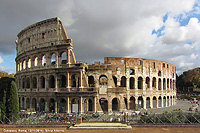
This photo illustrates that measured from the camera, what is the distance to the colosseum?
88.1 feet

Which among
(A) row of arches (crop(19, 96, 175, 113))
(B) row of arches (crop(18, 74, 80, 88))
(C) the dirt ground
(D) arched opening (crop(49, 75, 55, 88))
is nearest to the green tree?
(C) the dirt ground

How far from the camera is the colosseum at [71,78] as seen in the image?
88.1ft

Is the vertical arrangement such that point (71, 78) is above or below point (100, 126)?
above

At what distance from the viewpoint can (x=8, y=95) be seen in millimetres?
18969

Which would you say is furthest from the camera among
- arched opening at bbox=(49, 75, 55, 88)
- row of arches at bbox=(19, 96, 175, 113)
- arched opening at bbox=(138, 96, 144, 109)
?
arched opening at bbox=(138, 96, 144, 109)

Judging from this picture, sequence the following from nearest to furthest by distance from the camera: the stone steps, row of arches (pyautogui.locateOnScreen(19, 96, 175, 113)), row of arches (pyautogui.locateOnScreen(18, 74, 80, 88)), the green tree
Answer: the stone steps, the green tree, row of arches (pyautogui.locateOnScreen(19, 96, 175, 113)), row of arches (pyautogui.locateOnScreen(18, 74, 80, 88))

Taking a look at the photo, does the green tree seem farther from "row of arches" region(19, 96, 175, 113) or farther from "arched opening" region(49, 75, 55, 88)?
"arched opening" region(49, 75, 55, 88)

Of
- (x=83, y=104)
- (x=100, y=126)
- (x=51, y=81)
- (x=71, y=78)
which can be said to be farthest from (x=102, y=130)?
(x=51, y=81)

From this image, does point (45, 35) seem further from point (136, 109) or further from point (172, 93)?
point (172, 93)

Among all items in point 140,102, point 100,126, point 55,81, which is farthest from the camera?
point 140,102

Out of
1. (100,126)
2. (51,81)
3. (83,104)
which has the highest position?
(51,81)

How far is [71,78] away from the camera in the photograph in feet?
94.6

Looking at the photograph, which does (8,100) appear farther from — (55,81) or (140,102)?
(140,102)

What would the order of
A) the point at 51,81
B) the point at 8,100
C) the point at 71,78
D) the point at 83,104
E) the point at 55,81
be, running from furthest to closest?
the point at 51,81
the point at 71,78
the point at 55,81
the point at 83,104
the point at 8,100
